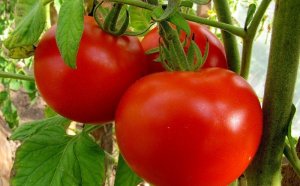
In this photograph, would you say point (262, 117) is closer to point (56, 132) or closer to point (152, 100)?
point (152, 100)

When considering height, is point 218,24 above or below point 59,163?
above

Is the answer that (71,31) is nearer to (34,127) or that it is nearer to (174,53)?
(174,53)

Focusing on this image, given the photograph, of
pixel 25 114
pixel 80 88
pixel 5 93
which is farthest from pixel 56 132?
pixel 25 114

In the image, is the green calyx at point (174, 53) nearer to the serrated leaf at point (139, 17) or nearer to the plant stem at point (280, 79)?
the plant stem at point (280, 79)

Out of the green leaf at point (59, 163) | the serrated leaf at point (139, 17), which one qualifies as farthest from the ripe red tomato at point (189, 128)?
the serrated leaf at point (139, 17)

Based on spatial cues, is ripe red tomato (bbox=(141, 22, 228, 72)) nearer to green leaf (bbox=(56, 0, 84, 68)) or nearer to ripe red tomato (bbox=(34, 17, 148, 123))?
ripe red tomato (bbox=(34, 17, 148, 123))

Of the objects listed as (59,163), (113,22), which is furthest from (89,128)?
(113,22)

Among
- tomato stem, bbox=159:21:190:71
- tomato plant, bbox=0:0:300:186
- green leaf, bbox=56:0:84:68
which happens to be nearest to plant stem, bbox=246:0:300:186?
tomato plant, bbox=0:0:300:186
